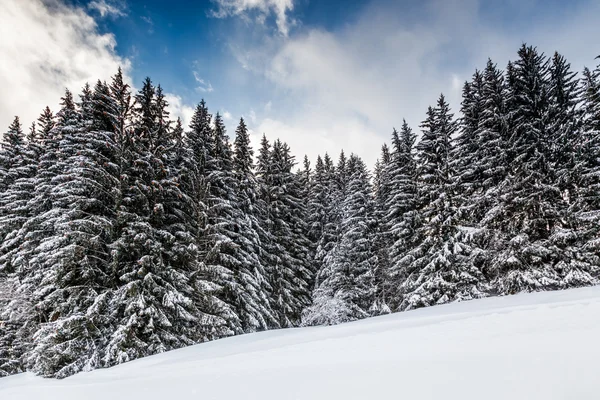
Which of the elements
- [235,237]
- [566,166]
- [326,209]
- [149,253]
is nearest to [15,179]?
[149,253]

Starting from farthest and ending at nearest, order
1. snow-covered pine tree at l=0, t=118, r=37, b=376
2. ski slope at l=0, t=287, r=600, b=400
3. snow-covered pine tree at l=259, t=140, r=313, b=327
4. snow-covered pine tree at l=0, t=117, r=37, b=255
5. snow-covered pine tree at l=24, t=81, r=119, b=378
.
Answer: snow-covered pine tree at l=259, t=140, r=313, b=327
snow-covered pine tree at l=0, t=117, r=37, b=255
snow-covered pine tree at l=0, t=118, r=37, b=376
snow-covered pine tree at l=24, t=81, r=119, b=378
ski slope at l=0, t=287, r=600, b=400

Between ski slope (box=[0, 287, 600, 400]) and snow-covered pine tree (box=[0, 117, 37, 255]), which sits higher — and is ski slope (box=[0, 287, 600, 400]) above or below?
below

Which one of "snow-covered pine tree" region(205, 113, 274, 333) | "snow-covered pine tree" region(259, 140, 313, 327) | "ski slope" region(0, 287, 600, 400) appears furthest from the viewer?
"snow-covered pine tree" region(259, 140, 313, 327)

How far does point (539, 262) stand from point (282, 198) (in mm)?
16013

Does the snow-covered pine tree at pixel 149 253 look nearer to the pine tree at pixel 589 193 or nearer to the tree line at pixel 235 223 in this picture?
the tree line at pixel 235 223

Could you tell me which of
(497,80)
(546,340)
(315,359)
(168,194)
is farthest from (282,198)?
(546,340)

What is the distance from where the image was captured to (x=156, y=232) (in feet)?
46.0

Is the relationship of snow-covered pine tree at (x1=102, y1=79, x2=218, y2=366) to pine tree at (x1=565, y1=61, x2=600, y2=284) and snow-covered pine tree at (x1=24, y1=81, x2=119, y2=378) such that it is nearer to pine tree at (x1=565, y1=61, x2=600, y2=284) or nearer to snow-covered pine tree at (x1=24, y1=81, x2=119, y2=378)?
snow-covered pine tree at (x1=24, y1=81, x2=119, y2=378)

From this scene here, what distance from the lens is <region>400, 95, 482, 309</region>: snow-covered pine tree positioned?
1634 cm

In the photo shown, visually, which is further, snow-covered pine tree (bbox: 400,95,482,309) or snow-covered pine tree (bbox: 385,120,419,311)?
snow-covered pine tree (bbox: 385,120,419,311)

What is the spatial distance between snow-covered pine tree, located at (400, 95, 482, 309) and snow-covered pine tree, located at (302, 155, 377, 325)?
10.2ft

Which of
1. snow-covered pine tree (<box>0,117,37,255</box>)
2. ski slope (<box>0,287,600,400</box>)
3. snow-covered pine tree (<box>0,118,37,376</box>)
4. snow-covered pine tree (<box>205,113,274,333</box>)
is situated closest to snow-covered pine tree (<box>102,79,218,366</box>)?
snow-covered pine tree (<box>205,113,274,333</box>)

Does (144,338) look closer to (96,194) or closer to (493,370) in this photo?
(96,194)

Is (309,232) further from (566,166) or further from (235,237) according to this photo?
(566,166)
